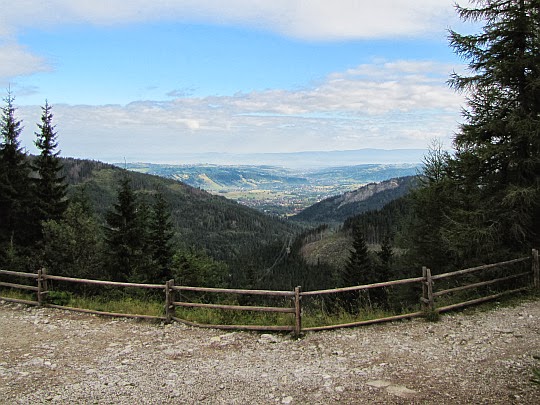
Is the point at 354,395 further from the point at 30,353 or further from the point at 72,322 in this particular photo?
the point at 72,322

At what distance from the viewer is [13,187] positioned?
26.3 meters

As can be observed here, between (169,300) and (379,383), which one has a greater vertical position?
(169,300)

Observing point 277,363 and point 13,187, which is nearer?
point 277,363

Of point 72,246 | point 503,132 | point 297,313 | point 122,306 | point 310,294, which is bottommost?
point 122,306

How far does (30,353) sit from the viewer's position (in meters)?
9.86

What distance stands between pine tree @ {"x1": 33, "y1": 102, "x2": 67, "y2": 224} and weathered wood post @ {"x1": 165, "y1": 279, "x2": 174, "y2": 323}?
21298mm

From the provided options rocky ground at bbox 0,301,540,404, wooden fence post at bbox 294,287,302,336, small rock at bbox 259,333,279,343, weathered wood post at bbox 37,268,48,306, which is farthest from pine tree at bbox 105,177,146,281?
wooden fence post at bbox 294,287,302,336

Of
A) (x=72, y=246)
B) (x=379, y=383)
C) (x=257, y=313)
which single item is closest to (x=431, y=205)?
(x=257, y=313)

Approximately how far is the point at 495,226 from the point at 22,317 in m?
17.5

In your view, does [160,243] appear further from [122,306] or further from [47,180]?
[122,306]

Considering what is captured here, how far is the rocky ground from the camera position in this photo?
7.54m

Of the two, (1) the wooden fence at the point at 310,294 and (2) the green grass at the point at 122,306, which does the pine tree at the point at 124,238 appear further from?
(2) the green grass at the point at 122,306

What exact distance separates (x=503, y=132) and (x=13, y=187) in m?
29.8

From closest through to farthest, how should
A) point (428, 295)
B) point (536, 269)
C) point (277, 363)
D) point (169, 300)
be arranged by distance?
point (277, 363), point (428, 295), point (169, 300), point (536, 269)
